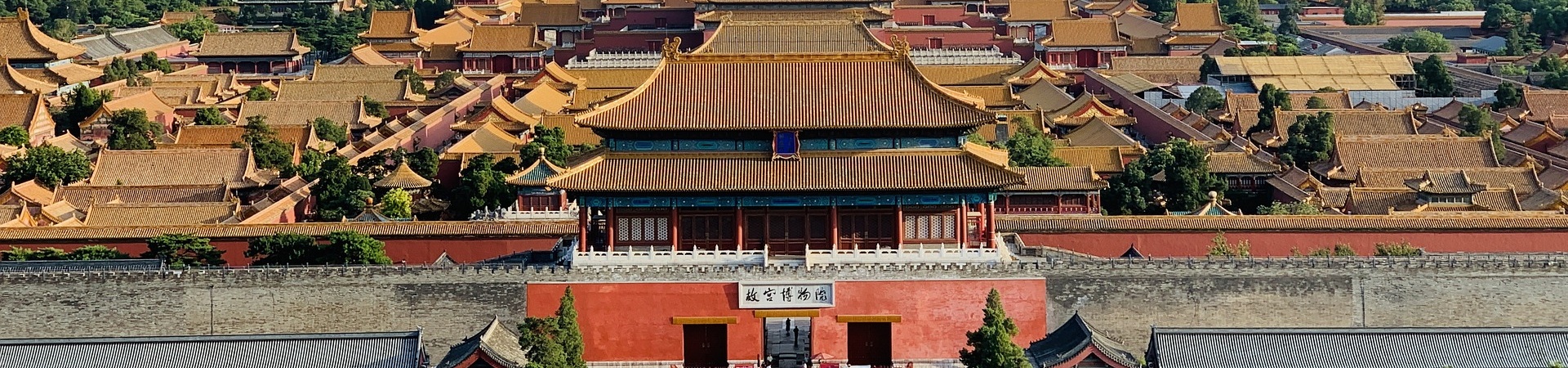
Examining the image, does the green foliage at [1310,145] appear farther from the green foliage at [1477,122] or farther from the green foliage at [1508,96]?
the green foliage at [1508,96]

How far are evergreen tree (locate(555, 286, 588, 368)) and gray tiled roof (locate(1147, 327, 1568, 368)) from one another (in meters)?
8.40

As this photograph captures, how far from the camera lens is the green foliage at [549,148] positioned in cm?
5284

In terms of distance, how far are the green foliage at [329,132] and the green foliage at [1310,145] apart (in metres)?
25.3

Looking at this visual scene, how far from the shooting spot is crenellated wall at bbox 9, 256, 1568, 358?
38.0 m

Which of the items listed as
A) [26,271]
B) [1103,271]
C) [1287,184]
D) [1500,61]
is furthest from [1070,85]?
[26,271]

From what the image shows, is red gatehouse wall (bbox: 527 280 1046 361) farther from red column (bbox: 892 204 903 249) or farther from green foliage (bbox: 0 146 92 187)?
green foliage (bbox: 0 146 92 187)

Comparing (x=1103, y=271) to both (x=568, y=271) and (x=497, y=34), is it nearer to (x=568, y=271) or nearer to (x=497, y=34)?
(x=568, y=271)

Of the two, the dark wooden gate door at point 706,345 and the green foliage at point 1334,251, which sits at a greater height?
the green foliage at point 1334,251

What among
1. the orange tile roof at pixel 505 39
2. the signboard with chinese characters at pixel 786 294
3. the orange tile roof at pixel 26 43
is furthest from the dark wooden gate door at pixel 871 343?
the orange tile roof at pixel 26 43

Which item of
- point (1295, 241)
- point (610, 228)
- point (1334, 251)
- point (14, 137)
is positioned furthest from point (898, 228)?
point (14, 137)

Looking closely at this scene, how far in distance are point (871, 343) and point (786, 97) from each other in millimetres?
4478

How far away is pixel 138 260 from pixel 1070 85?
40.7m

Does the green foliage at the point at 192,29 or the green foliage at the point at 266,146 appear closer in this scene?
the green foliage at the point at 266,146

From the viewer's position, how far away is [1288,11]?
100m
